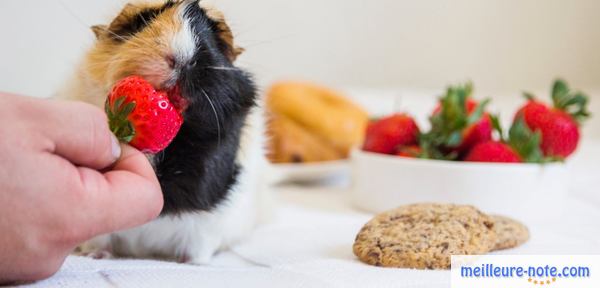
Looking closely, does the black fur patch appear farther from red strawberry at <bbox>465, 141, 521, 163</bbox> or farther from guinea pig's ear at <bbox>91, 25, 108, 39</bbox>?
red strawberry at <bbox>465, 141, 521, 163</bbox>

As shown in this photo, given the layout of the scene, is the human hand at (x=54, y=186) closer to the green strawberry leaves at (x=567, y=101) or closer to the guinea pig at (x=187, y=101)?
the guinea pig at (x=187, y=101)

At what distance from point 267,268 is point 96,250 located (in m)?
0.21

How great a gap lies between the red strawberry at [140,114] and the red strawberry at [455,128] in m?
Answer: 0.68

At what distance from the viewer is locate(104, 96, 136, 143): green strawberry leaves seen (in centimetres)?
60

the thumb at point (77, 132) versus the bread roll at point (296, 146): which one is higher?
the thumb at point (77, 132)

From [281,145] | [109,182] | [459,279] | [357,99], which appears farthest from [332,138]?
[109,182]

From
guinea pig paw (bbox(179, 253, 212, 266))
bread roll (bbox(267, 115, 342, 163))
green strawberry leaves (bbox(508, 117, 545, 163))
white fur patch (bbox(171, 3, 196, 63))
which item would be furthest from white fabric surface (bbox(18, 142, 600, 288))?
bread roll (bbox(267, 115, 342, 163))

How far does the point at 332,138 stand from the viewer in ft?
5.65

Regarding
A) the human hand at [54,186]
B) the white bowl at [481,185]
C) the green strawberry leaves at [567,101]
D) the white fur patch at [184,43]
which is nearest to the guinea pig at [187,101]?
the white fur patch at [184,43]

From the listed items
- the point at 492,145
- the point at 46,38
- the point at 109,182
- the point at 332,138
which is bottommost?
the point at 332,138

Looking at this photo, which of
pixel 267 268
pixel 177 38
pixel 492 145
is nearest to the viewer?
pixel 177 38

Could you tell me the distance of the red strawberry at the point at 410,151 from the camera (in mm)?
1202

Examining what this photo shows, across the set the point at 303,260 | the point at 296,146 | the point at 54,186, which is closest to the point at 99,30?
the point at 54,186

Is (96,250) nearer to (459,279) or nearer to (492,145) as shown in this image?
(459,279)
